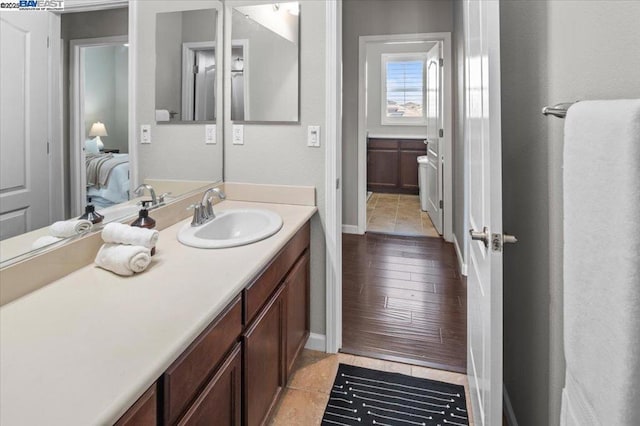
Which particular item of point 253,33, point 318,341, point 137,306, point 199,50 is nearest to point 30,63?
point 137,306

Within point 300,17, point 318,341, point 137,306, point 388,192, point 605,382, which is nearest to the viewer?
point 605,382

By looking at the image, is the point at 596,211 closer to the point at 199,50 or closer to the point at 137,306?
the point at 137,306

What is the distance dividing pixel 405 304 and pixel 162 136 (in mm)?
2005

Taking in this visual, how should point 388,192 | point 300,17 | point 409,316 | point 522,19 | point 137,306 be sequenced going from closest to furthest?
point 137,306, point 522,19, point 300,17, point 409,316, point 388,192

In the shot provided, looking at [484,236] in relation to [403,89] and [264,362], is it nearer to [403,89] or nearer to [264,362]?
[264,362]

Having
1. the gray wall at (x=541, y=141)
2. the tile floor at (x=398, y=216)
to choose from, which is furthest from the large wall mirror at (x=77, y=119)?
the tile floor at (x=398, y=216)

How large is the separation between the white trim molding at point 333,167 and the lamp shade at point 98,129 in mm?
1116

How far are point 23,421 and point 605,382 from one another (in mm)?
905

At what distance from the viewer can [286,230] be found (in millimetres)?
1781

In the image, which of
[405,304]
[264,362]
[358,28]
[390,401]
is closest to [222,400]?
[264,362]

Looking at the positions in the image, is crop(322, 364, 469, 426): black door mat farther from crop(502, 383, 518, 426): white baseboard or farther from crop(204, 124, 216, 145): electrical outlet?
crop(204, 124, 216, 145): electrical outlet

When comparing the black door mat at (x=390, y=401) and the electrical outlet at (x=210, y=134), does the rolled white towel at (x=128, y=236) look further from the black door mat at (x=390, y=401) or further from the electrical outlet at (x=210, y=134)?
the black door mat at (x=390, y=401)

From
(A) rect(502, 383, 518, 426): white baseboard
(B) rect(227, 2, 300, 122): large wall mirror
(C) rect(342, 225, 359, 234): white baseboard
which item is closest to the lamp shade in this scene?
(B) rect(227, 2, 300, 122): large wall mirror

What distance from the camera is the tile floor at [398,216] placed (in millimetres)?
5078
